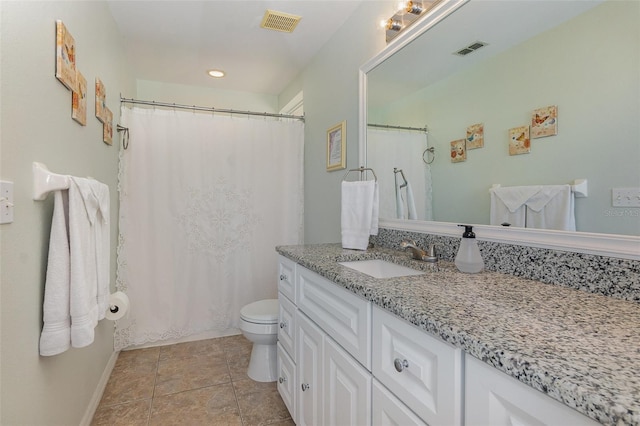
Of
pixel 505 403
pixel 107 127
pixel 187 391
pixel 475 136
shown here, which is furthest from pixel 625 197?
pixel 107 127

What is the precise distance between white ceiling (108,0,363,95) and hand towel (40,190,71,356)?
1557mm

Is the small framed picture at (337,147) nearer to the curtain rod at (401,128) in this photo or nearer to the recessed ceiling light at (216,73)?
the curtain rod at (401,128)

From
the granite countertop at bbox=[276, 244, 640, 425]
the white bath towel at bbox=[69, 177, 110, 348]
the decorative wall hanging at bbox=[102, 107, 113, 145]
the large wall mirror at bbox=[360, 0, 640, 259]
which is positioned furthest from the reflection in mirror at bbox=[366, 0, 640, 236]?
the decorative wall hanging at bbox=[102, 107, 113, 145]

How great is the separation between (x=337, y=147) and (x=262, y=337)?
134 centimetres

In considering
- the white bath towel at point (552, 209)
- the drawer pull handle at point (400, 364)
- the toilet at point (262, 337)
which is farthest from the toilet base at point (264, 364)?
the white bath towel at point (552, 209)

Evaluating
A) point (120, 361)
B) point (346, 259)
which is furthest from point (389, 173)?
point (120, 361)

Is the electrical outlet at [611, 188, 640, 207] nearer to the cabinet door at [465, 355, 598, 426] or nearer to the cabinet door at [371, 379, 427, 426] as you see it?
the cabinet door at [465, 355, 598, 426]

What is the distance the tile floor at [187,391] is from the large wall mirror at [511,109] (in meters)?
1.25

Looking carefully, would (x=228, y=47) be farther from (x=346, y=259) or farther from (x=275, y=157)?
(x=346, y=259)

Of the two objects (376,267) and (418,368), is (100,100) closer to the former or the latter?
(376,267)

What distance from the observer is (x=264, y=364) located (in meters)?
2.09

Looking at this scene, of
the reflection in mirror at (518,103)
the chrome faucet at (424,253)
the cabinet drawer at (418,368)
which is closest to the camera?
the cabinet drawer at (418,368)

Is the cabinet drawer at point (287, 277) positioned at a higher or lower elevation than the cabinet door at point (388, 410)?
higher

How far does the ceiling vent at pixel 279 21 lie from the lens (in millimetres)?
2111
